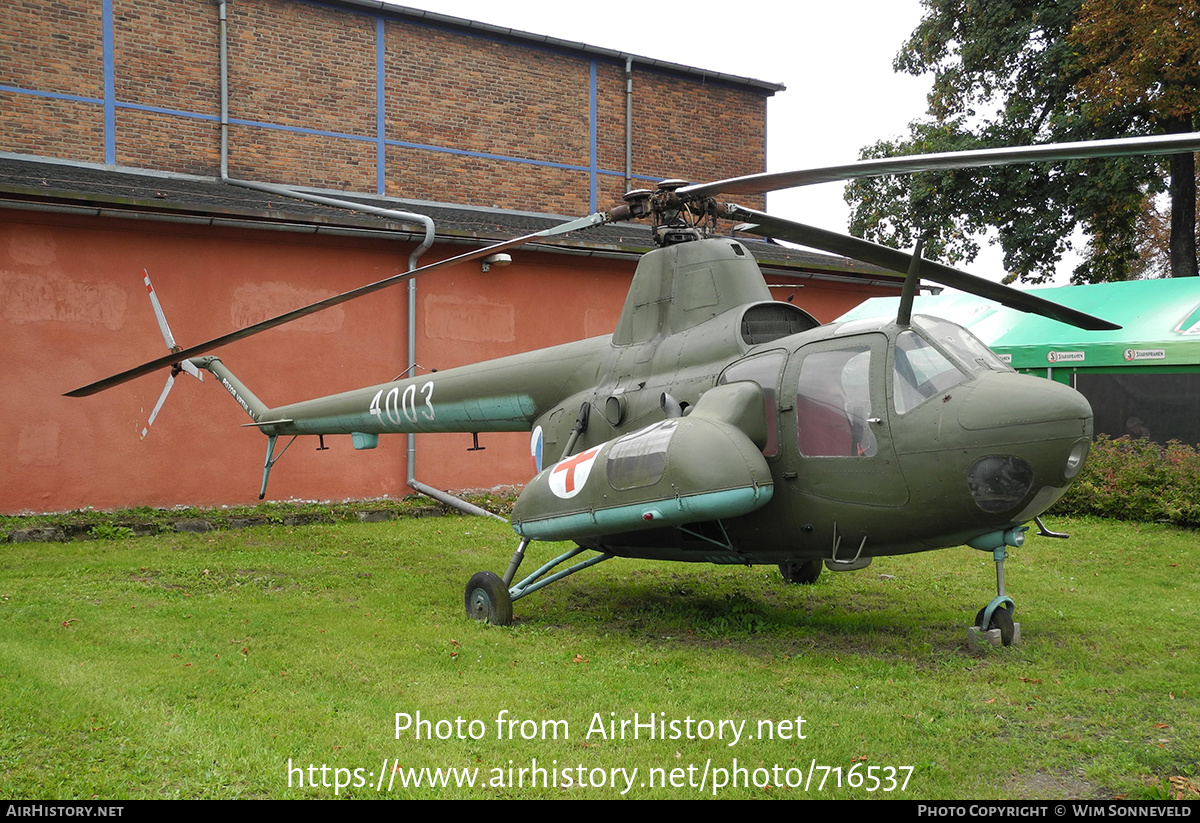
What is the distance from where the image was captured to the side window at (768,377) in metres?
6.71

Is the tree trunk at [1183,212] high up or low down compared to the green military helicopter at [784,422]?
up

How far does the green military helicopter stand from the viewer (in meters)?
5.88

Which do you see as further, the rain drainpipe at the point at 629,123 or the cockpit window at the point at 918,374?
the rain drainpipe at the point at 629,123

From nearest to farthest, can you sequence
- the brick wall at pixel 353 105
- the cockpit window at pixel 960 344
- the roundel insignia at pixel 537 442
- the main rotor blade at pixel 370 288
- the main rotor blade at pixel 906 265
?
the cockpit window at pixel 960 344
the main rotor blade at pixel 906 265
the main rotor blade at pixel 370 288
the roundel insignia at pixel 537 442
the brick wall at pixel 353 105

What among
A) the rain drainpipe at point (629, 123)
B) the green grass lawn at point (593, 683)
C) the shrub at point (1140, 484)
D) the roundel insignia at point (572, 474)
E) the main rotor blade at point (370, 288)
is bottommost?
the green grass lawn at point (593, 683)

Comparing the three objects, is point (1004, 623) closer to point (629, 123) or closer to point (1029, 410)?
point (1029, 410)

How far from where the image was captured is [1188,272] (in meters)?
21.0

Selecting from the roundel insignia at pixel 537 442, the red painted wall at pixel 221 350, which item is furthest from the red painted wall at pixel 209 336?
the roundel insignia at pixel 537 442

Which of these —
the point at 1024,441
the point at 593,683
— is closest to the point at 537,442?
the point at 593,683

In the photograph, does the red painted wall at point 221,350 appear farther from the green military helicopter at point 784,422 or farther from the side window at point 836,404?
the side window at point 836,404

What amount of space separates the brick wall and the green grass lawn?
386 inches

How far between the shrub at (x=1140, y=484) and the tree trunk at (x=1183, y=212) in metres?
9.26

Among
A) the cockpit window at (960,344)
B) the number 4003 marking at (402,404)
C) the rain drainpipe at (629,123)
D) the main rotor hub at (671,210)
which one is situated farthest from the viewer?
the rain drainpipe at (629,123)

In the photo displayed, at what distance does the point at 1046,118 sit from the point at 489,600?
2121 cm
